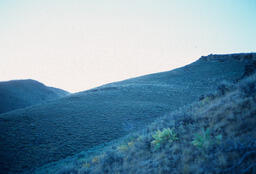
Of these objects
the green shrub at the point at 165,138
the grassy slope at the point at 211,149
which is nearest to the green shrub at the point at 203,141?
the grassy slope at the point at 211,149

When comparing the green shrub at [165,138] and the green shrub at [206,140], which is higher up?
the green shrub at [206,140]

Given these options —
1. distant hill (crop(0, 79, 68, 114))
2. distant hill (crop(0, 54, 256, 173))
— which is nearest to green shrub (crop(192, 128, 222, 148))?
Result: distant hill (crop(0, 54, 256, 173))

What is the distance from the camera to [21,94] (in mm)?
53500

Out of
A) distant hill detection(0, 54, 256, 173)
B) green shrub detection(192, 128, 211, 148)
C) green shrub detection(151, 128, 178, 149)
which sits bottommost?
distant hill detection(0, 54, 256, 173)

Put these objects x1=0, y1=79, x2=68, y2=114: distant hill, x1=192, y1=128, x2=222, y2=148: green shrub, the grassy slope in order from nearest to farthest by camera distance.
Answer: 1. the grassy slope
2. x1=192, y1=128, x2=222, y2=148: green shrub
3. x1=0, y1=79, x2=68, y2=114: distant hill

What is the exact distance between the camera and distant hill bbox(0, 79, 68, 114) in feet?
150

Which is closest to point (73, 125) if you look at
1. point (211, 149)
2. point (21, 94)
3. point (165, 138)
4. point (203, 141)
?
point (165, 138)

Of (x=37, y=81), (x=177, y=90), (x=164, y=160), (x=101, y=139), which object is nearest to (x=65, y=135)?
(x=101, y=139)

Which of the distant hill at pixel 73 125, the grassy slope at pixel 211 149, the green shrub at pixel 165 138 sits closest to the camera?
the grassy slope at pixel 211 149

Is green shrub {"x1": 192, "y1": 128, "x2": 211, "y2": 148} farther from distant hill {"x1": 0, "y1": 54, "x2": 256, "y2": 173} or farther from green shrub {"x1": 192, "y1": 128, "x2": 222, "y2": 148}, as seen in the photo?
distant hill {"x1": 0, "y1": 54, "x2": 256, "y2": 173}

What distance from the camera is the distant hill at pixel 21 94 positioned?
4582 centimetres

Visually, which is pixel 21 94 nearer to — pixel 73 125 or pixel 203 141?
pixel 73 125

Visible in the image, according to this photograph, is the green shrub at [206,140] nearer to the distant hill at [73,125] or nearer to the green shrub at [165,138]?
the green shrub at [165,138]

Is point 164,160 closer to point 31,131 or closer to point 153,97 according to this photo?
point 31,131
